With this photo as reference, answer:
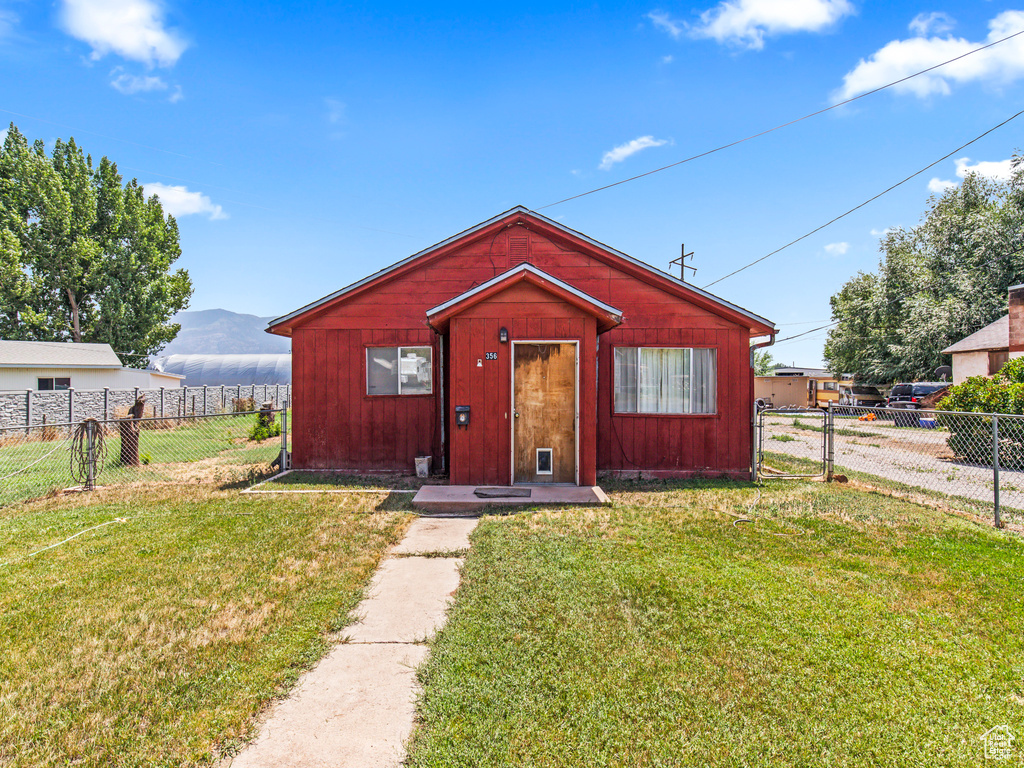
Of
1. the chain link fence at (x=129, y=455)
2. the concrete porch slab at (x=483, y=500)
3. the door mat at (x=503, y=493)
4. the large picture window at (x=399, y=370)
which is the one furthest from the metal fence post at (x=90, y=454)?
the door mat at (x=503, y=493)

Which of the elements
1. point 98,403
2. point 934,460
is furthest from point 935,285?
point 98,403

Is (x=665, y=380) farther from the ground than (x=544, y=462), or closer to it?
farther from the ground

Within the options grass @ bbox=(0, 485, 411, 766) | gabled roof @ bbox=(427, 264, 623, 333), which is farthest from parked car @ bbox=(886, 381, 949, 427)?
grass @ bbox=(0, 485, 411, 766)

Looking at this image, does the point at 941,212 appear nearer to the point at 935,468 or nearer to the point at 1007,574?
the point at 935,468

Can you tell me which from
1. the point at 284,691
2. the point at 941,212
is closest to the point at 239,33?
the point at 284,691

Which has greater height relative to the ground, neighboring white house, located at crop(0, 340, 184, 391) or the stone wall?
neighboring white house, located at crop(0, 340, 184, 391)

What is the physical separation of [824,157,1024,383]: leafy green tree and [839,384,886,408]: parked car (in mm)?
2432

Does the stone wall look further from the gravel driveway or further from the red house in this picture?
the gravel driveway

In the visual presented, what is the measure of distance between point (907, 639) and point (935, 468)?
10067mm

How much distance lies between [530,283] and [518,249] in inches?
91.5

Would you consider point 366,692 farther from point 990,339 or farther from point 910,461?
point 990,339

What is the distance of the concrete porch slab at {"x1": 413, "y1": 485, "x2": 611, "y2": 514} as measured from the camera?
275 inches

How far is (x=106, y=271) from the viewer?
95.2 ft

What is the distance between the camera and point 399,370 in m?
9.71
